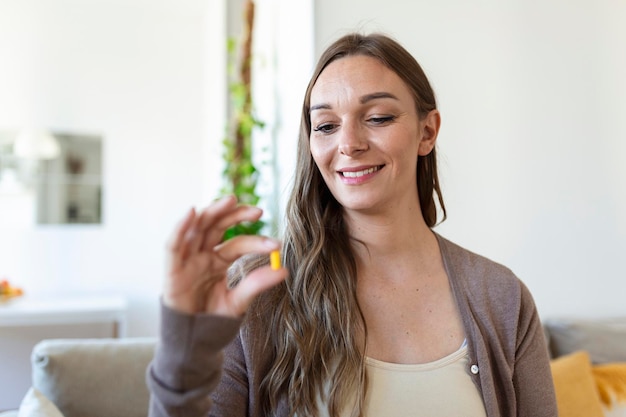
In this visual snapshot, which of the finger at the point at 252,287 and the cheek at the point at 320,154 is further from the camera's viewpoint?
the cheek at the point at 320,154

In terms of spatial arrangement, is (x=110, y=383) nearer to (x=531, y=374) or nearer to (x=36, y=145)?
(x=531, y=374)

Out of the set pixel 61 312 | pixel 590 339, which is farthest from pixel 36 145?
pixel 590 339

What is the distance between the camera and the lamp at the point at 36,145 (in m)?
3.91

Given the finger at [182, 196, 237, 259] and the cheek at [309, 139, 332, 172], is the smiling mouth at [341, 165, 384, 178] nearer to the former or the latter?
the cheek at [309, 139, 332, 172]

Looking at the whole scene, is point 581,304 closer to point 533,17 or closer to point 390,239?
point 533,17

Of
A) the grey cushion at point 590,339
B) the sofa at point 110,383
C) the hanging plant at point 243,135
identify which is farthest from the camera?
the hanging plant at point 243,135

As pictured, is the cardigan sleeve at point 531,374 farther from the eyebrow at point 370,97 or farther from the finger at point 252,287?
the finger at point 252,287

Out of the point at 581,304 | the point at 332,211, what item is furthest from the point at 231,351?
the point at 581,304

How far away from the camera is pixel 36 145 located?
3.94m

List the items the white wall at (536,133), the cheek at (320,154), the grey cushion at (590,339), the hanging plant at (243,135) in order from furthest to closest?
the hanging plant at (243,135), the white wall at (536,133), the grey cushion at (590,339), the cheek at (320,154)

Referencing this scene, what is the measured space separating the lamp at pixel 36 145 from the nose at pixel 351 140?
11.6ft

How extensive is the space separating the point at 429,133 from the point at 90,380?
106cm

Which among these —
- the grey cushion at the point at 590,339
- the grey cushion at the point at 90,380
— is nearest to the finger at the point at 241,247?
the grey cushion at the point at 90,380

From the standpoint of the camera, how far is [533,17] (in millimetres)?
2195
